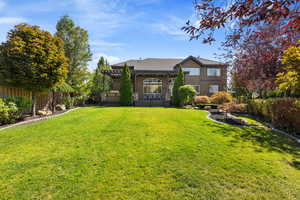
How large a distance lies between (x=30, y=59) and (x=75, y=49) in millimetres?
12508

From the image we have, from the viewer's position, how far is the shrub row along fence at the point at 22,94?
7629 millimetres

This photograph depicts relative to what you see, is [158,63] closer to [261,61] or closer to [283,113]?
[261,61]

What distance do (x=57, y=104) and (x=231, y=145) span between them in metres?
12.8

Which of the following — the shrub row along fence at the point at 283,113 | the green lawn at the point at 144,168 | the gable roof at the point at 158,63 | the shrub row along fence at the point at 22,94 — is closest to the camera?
the green lawn at the point at 144,168

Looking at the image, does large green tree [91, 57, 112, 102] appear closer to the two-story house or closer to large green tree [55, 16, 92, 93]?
the two-story house

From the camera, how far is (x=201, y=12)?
7.43 ft

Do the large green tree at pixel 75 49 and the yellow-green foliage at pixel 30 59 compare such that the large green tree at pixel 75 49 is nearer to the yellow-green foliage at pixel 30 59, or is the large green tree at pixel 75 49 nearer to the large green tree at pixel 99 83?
the large green tree at pixel 99 83

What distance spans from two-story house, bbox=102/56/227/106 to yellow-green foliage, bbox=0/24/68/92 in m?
8.94

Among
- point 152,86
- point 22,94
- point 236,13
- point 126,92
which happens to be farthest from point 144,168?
point 152,86

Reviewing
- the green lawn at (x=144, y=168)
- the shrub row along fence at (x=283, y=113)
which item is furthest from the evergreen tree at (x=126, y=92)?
the shrub row along fence at (x=283, y=113)

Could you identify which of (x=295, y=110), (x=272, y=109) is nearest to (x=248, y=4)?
(x=295, y=110)

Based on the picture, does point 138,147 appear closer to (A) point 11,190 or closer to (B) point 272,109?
(A) point 11,190

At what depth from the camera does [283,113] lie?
7.11 metres

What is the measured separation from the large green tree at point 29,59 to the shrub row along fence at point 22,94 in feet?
2.18
